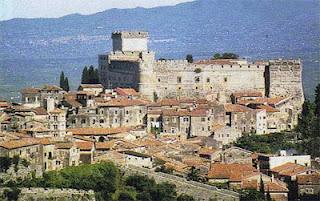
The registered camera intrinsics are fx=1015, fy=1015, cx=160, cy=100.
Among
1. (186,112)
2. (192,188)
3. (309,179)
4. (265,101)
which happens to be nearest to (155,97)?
(186,112)

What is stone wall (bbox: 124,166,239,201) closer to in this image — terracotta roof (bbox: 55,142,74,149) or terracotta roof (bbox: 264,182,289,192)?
terracotta roof (bbox: 264,182,289,192)

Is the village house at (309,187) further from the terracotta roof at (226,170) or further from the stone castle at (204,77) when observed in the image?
the stone castle at (204,77)

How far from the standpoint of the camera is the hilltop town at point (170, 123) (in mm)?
31594

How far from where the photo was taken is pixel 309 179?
32.3 m

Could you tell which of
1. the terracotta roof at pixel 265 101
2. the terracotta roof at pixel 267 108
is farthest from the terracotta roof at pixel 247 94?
the terracotta roof at pixel 267 108

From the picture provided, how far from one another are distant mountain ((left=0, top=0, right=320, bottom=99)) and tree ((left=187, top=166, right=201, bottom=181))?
3578 cm

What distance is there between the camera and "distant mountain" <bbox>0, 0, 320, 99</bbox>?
252 ft

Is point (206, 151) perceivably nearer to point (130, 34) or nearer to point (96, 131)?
point (96, 131)

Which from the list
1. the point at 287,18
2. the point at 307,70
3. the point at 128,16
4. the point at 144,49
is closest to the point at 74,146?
the point at 144,49

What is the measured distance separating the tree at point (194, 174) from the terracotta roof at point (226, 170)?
386 mm

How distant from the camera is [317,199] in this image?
31703 mm

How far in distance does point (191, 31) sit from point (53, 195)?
72.3 m

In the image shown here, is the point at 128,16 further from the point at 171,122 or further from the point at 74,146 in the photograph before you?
the point at 74,146

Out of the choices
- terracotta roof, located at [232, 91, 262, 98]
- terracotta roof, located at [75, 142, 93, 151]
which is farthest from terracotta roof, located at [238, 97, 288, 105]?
terracotta roof, located at [75, 142, 93, 151]
